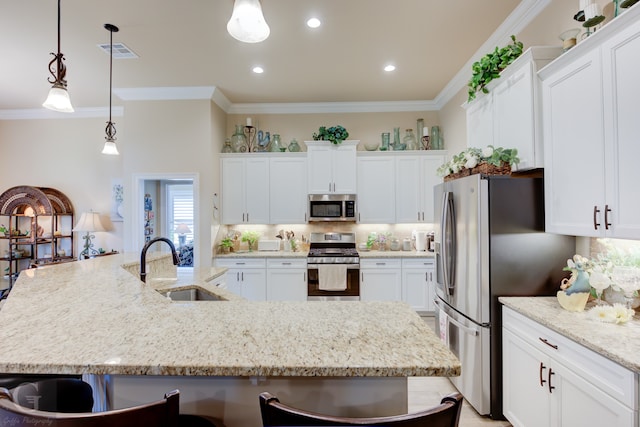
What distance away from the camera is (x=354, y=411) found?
42.0 inches

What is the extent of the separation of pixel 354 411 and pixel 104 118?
19.6ft

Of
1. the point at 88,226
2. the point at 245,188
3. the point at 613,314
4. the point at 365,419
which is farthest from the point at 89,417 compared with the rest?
the point at 88,226

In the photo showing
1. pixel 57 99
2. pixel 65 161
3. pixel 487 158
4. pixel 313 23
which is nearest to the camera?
pixel 57 99

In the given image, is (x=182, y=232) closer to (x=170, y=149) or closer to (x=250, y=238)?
(x=250, y=238)

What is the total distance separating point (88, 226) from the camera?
462cm

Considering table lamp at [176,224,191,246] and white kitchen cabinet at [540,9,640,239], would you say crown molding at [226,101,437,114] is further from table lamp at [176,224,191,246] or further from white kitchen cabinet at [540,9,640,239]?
white kitchen cabinet at [540,9,640,239]

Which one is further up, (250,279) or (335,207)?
(335,207)

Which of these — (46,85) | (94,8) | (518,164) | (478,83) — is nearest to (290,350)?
(518,164)

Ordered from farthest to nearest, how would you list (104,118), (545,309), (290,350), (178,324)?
(104,118), (545,309), (178,324), (290,350)

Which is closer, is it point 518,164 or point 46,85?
point 518,164

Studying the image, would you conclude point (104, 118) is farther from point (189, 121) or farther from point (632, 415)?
point (632, 415)

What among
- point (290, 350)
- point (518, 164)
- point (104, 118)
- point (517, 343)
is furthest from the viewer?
point (104, 118)

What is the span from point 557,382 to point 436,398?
1.21 metres

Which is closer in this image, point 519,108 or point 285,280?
point 519,108
